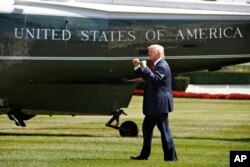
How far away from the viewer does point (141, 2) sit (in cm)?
2380

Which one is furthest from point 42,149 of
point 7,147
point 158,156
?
point 158,156

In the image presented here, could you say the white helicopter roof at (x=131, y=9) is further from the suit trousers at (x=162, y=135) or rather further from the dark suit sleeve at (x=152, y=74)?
the suit trousers at (x=162, y=135)

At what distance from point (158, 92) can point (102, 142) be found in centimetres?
443

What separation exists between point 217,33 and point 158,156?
210 inches

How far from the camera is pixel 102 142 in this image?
22031 millimetres

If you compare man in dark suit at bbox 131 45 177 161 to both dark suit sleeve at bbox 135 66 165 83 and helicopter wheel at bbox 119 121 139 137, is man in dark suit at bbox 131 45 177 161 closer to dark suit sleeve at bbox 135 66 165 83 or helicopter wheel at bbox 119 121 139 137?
dark suit sleeve at bbox 135 66 165 83

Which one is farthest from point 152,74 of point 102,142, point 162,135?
point 102,142

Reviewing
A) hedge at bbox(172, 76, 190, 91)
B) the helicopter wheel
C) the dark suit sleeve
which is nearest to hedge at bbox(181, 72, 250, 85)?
hedge at bbox(172, 76, 190, 91)

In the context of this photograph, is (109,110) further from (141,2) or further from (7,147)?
(7,147)

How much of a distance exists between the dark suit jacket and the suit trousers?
124mm

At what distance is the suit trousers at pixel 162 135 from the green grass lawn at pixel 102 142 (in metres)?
0.19

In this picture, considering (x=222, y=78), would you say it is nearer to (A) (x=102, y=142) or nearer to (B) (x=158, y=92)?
(A) (x=102, y=142)

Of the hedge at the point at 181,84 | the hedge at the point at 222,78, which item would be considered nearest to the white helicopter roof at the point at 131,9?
the hedge at the point at 181,84

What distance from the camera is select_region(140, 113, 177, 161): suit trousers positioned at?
17.7 m
